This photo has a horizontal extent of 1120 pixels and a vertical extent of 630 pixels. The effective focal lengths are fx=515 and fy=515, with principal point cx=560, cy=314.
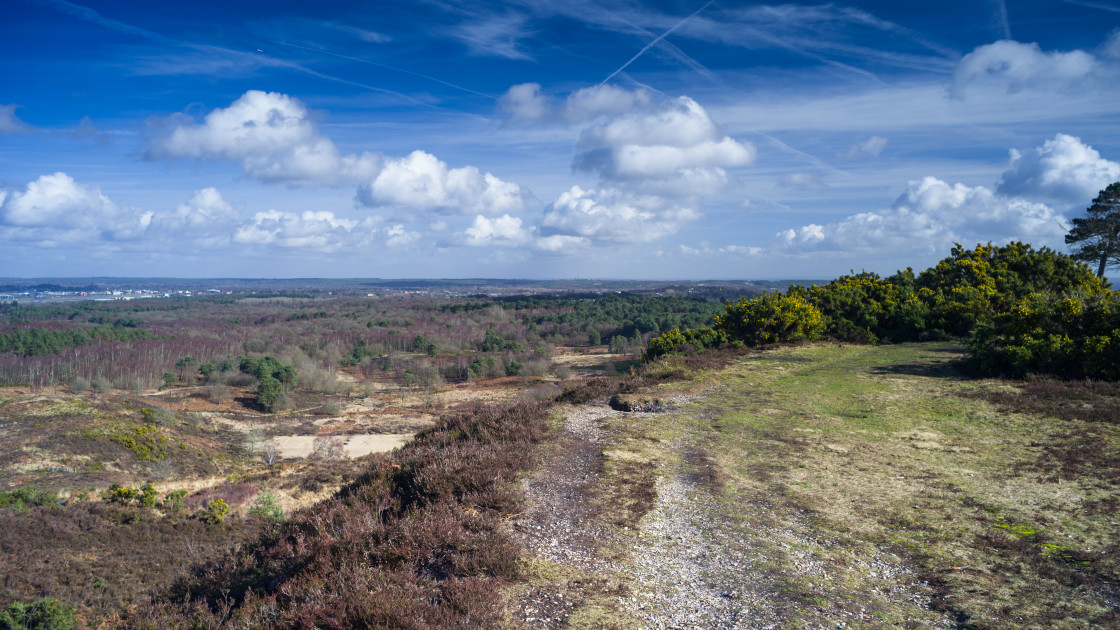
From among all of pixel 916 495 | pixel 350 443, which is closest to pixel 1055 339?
pixel 916 495

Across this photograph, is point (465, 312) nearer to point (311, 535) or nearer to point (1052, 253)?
point (1052, 253)

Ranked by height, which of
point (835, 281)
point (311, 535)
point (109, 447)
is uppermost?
point (835, 281)

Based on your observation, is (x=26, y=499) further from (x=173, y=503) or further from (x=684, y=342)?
(x=684, y=342)

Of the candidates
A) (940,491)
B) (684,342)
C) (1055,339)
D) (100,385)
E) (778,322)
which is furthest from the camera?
(100,385)

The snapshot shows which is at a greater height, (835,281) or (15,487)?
(835,281)

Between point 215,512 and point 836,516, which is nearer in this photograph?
point 836,516

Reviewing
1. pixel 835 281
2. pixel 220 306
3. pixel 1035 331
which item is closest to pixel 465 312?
pixel 220 306

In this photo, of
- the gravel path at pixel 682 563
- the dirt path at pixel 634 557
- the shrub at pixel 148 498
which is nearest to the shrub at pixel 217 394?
the shrub at pixel 148 498
